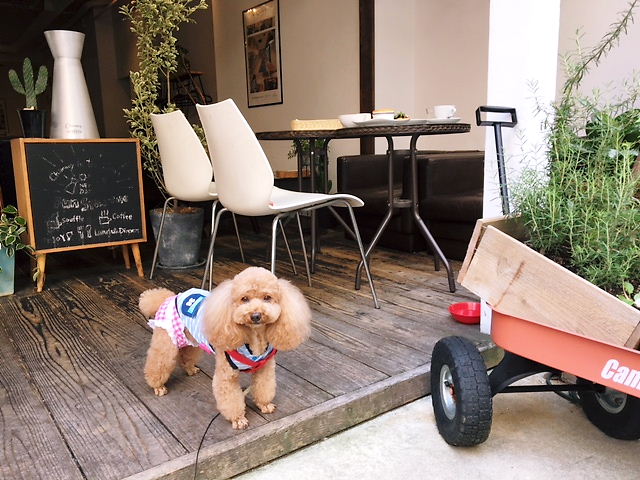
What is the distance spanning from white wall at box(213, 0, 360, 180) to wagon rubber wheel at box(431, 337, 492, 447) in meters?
3.45

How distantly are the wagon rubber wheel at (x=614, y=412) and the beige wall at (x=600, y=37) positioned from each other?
2.09 metres

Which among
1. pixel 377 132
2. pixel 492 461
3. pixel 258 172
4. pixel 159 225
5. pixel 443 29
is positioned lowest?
pixel 492 461

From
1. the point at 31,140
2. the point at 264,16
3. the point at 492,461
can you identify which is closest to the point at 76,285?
the point at 31,140

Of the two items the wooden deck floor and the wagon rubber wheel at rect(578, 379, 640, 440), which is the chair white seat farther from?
the wagon rubber wheel at rect(578, 379, 640, 440)

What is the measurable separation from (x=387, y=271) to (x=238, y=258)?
1.03m

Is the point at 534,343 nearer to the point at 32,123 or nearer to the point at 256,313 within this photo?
the point at 256,313

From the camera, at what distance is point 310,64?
4953 millimetres

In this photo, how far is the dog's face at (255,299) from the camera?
3.85 ft

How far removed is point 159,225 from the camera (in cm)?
304

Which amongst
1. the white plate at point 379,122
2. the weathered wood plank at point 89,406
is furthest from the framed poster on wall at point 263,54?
the weathered wood plank at point 89,406

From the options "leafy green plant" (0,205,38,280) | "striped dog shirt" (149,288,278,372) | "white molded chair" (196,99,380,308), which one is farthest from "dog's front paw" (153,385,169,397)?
"leafy green plant" (0,205,38,280)

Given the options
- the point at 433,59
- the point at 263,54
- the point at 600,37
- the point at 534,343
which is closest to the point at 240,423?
the point at 534,343

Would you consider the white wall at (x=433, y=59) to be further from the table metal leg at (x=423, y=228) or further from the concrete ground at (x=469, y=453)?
the concrete ground at (x=469, y=453)

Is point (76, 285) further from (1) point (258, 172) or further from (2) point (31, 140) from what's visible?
(1) point (258, 172)
